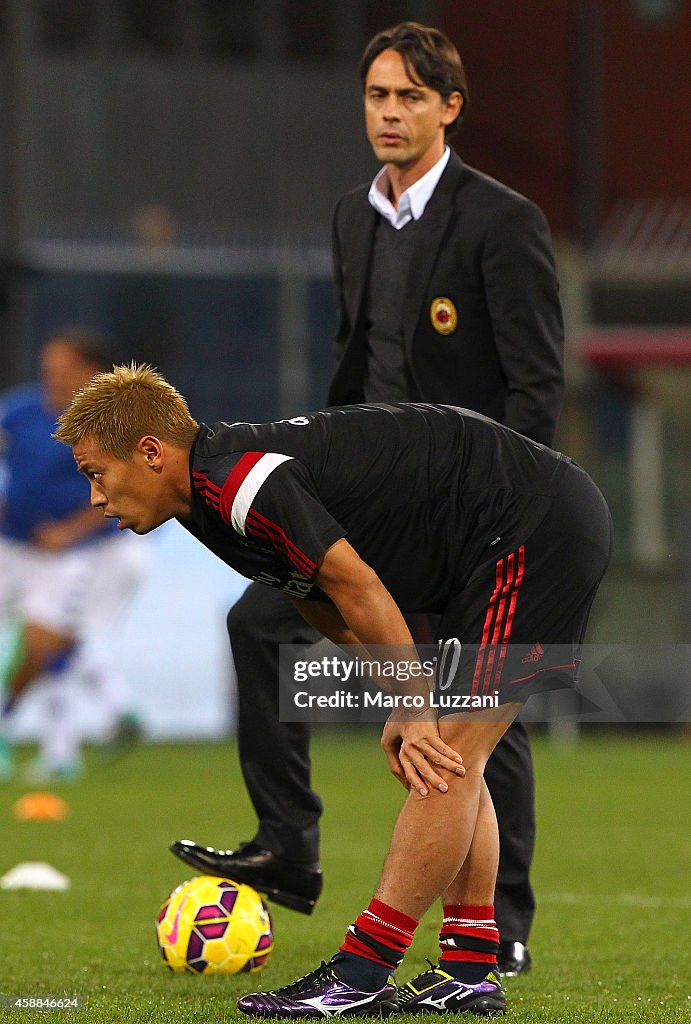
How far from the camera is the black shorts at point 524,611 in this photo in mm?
4086

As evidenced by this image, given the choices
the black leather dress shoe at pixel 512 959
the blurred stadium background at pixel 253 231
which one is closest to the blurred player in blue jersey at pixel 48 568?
the blurred stadium background at pixel 253 231

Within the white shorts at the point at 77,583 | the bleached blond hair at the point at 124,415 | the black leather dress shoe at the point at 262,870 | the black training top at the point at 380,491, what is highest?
the bleached blond hair at the point at 124,415

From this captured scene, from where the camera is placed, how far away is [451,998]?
13.5ft

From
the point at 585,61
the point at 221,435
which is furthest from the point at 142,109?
the point at 221,435

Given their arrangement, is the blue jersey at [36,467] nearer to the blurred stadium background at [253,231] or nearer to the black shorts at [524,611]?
the blurred stadium background at [253,231]

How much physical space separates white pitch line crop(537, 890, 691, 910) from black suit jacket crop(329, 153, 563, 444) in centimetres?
201

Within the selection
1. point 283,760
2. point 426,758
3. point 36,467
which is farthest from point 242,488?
point 36,467

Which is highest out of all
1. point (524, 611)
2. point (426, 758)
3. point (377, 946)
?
point (524, 611)

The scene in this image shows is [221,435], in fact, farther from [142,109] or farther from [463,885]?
[142,109]

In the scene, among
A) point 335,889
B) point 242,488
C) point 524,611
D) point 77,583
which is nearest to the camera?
point 242,488

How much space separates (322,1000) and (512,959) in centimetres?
86

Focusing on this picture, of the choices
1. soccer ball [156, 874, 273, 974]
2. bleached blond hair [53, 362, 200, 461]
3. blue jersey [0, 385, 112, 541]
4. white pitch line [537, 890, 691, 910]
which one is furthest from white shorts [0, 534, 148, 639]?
bleached blond hair [53, 362, 200, 461]

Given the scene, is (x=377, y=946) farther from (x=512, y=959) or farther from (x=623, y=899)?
(x=623, y=899)

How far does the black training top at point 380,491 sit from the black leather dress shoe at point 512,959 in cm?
102
